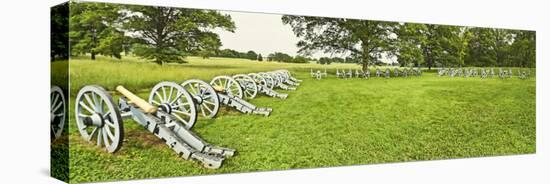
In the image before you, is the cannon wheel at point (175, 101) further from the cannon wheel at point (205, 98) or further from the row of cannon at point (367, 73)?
the row of cannon at point (367, 73)

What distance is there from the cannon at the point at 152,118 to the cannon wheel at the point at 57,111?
0.91 ft

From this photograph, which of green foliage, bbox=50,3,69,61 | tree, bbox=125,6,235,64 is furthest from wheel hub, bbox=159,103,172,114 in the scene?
green foliage, bbox=50,3,69,61

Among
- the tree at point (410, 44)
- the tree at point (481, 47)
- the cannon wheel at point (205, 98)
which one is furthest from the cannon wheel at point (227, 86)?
the tree at point (481, 47)

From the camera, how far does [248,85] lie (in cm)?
810

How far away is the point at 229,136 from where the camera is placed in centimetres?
778

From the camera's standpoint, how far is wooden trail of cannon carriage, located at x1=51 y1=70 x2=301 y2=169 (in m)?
6.88

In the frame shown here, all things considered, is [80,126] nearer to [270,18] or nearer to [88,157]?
[88,157]

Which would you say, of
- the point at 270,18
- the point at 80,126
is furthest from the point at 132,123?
the point at 270,18

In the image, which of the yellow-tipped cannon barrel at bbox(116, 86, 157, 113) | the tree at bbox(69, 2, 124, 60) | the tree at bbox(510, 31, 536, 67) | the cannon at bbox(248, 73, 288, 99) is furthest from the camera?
the tree at bbox(510, 31, 536, 67)

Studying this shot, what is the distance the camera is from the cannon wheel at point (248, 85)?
26.4 ft

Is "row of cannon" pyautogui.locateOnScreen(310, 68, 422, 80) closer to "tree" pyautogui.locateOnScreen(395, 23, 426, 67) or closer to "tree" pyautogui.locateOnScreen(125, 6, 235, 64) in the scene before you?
"tree" pyautogui.locateOnScreen(395, 23, 426, 67)

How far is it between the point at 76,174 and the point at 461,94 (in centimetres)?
584

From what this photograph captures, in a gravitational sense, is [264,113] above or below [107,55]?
below

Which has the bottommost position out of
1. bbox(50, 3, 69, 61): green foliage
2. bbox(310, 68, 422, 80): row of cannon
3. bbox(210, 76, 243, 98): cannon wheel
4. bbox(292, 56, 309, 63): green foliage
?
bbox(210, 76, 243, 98): cannon wheel
